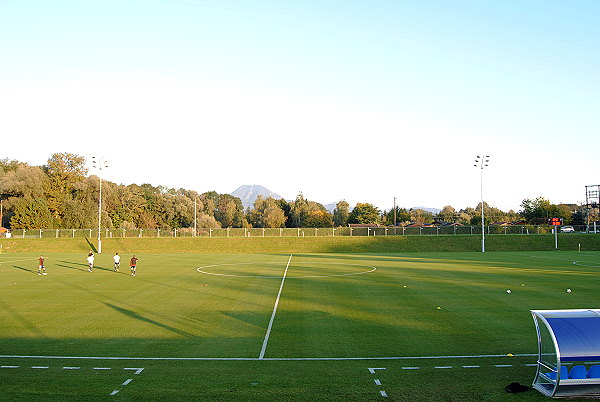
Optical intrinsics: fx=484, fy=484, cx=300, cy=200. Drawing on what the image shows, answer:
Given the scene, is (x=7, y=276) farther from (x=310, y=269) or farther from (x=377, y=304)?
(x=377, y=304)

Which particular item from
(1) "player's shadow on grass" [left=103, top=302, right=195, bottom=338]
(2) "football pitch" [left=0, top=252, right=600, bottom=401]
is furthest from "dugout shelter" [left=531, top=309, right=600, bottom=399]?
(1) "player's shadow on grass" [left=103, top=302, right=195, bottom=338]

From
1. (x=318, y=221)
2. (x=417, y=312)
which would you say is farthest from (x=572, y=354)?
(x=318, y=221)

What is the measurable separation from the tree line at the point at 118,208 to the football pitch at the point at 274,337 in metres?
69.2

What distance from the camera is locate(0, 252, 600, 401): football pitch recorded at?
11266mm

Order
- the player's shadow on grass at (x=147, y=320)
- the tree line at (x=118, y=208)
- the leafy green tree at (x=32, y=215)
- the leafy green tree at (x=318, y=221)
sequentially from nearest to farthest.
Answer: the player's shadow on grass at (x=147, y=320)
the leafy green tree at (x=32, y=215)
the tree line at (x=118, y=208)
the leafy green tree at (x=318, y=221)

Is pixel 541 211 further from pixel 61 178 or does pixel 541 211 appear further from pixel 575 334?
pixel 575 334

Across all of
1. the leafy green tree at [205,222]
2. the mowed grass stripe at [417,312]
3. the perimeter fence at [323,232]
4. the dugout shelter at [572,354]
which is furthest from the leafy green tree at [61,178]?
the dugout shelter at [572,354]

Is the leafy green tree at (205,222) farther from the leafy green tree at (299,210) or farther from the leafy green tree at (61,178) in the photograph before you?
the leafy green tree at (61,178)

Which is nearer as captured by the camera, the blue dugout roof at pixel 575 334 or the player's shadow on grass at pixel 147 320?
the blue dugout roof at pixel 575 334

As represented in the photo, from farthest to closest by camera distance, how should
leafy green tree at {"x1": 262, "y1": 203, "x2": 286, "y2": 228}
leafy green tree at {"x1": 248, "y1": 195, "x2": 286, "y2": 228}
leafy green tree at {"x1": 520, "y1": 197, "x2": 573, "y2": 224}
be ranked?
1. leafy green tree at {"x1": 248, "y1": 195, "x2": 286, "y2": 228}
2. leafy green tree at {"x1": 262, "y1": 203, "x2": 286, "y2": 228}
3. leafy green tree at {"x1": 520, "y1": 197, "x2": 573, "y2": 224}

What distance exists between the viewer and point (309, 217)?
124 m

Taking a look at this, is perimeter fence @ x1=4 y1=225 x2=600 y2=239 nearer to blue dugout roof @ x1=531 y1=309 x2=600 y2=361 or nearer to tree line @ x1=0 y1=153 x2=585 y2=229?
tree line @ x1=0 y1=153 x2=585 y2=229

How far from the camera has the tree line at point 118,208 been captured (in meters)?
94.8

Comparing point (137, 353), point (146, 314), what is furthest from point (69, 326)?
point (137, 353)
